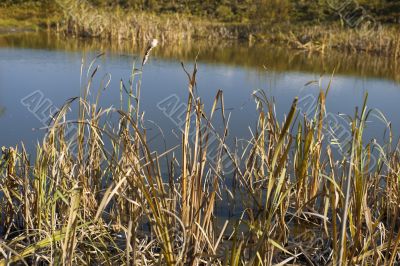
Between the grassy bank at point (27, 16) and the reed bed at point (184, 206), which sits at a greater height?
the grassy bank at point (27, 16)

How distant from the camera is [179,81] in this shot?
4906 millimetres

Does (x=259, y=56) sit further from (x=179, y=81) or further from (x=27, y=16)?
(x=27, y=16)

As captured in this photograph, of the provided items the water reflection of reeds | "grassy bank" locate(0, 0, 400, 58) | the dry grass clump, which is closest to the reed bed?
the water reflection of reeds

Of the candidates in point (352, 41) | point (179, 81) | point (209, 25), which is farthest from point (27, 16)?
point (179, 81)

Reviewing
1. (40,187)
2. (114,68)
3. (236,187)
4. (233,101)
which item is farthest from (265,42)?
(40,187)

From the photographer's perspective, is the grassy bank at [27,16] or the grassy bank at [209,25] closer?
the grassy bank at [209,25]

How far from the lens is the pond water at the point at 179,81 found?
10.9 ft

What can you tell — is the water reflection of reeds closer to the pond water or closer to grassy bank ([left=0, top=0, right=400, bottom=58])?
the pond water

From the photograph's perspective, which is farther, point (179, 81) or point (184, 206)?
point (179, 81)

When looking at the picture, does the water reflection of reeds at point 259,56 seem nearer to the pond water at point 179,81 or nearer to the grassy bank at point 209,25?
the pond water at point 179,81

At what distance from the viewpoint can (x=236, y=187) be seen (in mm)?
2164

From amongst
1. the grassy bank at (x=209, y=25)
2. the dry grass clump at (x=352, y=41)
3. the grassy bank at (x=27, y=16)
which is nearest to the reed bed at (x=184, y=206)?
the grassy bank at (x=209, y=25)

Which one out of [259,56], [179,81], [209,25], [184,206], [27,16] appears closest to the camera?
[184,206]

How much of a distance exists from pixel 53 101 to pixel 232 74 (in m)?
2.69
